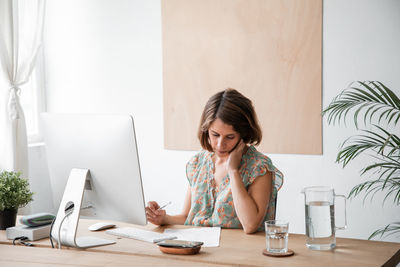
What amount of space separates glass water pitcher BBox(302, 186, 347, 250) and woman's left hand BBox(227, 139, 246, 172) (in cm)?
56

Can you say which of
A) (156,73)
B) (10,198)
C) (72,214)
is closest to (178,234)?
(72,214)

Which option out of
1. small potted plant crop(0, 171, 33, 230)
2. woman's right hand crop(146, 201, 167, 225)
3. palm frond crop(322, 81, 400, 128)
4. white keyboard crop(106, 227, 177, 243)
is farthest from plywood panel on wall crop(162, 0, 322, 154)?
small potted plant crop(0, 171, 33, 230)

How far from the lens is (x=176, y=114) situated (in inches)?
160

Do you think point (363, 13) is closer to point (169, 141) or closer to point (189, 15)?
point (189, 15)

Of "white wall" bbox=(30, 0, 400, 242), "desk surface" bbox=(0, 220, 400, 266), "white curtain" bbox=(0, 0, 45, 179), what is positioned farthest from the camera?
"white curtain" bbox=(0, 0, 45, 179)

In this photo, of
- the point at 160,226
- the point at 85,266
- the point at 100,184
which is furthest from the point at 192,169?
the point at 85,266

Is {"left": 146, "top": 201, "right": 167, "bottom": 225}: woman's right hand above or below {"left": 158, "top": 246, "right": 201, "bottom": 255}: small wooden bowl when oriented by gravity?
above

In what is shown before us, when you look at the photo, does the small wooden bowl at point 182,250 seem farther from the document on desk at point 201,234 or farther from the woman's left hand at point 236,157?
the woman's left hand at point 236,157

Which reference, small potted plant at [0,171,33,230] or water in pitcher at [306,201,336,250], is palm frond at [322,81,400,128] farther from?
small potted plant at [0,171,33,230]

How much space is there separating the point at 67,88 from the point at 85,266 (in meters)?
2.92

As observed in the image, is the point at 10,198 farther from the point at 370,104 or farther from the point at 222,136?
the point at 370,104

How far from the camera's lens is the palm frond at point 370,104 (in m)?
2.92

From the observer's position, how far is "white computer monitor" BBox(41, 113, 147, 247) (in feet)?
6.39

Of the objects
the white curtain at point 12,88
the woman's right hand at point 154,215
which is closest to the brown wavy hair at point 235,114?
the woman's right hand at point 154,215
